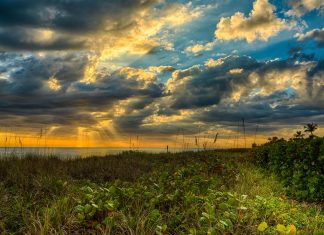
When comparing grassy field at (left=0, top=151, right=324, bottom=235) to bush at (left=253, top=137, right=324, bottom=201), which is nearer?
grassy field at (left=0, top=151, right=324, bottom=235)

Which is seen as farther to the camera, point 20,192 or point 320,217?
point 20,192

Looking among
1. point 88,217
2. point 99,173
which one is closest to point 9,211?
point 88,217

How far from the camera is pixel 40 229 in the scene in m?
5.61

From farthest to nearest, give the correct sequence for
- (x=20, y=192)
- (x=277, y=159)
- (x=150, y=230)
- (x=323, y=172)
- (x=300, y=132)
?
1. (x=300, y=132)
2. (x=277, y=159)
3. (x=323, y=172)
4. (x=20, y=192)
5. (x=150, y=230)

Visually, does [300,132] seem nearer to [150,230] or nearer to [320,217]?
[320,217]

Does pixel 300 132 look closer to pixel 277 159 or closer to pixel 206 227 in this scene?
pixel 277 159

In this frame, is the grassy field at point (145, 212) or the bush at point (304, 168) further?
the bush at point (304, 168)

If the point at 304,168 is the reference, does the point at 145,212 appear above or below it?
below

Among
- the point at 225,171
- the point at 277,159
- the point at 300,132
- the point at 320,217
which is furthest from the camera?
the point at 300,132

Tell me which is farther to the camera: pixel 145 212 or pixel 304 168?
pixel 304 168

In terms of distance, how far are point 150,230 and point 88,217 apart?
110cm

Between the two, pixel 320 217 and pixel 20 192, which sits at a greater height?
pixel 20 192

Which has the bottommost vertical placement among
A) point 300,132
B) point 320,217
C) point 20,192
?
point 320,217

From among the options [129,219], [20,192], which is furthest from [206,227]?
[20,192]
